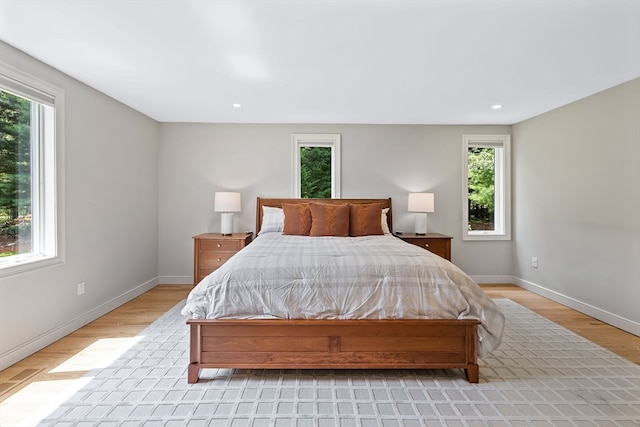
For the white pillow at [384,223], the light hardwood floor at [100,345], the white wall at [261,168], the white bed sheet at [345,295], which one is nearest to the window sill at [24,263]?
the light hardwood floor at [100,345]

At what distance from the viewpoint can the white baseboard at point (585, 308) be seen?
2900 mm

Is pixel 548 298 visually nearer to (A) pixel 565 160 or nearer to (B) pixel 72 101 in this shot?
(A) pixel 565 160

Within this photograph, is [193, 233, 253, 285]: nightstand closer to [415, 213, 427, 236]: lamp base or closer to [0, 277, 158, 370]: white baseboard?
[0, 277, 158, 370]: white baseboard

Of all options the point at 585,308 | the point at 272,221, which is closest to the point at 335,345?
the point at 272,221

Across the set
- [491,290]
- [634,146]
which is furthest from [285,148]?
[634,146]

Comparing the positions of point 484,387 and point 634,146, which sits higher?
point 634,146

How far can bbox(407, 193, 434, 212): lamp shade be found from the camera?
4223 millimetres

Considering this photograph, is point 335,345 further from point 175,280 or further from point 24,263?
point 175,280

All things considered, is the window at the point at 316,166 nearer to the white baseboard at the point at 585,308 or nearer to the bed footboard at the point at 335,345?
the bed footboard at the point at 335,345

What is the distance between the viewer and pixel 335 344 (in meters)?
2.01

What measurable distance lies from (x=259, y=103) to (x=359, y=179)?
176 cm

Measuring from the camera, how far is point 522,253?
14.4 feet

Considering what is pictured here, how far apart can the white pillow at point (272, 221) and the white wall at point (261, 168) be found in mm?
456

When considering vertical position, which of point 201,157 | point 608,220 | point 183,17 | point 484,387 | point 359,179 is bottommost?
point 484,387
